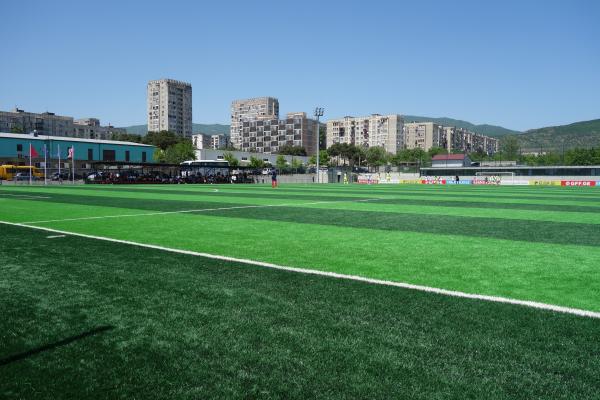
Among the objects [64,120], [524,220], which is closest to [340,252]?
[524,220]

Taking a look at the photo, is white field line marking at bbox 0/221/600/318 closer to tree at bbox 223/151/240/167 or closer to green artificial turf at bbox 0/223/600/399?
green artificial turf at bbox 0/223/600/399

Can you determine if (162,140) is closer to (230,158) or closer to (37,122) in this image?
(230,158)

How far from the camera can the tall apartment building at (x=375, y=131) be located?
620ft

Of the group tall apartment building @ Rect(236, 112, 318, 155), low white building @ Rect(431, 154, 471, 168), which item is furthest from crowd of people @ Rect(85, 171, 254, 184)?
tall apartment building @ Rect(236, 112, 318, 155)

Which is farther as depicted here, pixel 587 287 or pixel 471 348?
pixel 587 287

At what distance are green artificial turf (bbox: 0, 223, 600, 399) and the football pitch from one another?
0.05ft

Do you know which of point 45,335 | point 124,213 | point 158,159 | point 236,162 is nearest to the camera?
point 45,335

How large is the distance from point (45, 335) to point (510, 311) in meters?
4.23

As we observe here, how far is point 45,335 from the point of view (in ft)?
12.3

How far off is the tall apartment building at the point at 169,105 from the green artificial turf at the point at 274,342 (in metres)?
183

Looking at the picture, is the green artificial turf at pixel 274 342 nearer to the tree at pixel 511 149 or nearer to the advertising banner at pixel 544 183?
the advertising banner at pixel 544 183

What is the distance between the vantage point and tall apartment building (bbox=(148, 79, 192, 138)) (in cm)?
18012

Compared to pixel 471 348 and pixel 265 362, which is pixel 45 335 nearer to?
pixel 265 362

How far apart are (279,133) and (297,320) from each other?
18006 cm
